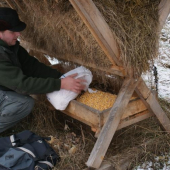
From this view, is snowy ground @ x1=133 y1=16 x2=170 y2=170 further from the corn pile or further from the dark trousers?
the dark trousers

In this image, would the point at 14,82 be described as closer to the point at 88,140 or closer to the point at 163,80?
the point at 88,140

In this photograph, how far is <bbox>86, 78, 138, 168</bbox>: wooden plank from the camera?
9.19 feet

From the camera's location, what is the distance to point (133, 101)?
10.3ft

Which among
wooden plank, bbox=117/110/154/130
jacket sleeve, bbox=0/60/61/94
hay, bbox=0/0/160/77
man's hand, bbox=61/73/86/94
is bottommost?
wooden plank, bbox=117/110/154/130

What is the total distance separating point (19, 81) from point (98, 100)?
84 centimetres

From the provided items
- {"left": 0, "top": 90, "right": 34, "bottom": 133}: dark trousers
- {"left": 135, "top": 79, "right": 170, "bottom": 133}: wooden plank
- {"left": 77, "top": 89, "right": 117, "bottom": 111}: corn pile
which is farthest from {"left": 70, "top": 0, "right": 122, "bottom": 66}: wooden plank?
{"left": 0, "top": 90, "right": 34, "bottom": 133}: dark trousers

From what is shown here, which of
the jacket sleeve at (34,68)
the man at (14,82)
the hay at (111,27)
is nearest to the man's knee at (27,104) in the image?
the man at (14,82)

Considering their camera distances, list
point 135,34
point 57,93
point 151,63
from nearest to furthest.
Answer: point 135,34
point 151,63
point 57,93

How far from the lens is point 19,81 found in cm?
306

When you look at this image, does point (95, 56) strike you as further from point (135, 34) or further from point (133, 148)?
point (133, 148)

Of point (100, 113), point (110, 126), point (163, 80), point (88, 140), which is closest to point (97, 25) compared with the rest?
point (100, 113)

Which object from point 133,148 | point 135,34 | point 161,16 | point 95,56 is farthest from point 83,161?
point 161,16

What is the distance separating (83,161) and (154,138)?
2.90 ft

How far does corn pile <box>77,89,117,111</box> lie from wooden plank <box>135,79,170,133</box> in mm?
337
